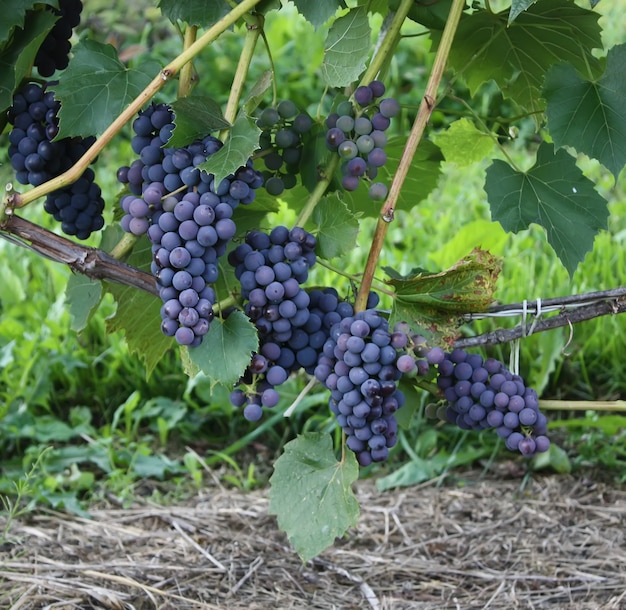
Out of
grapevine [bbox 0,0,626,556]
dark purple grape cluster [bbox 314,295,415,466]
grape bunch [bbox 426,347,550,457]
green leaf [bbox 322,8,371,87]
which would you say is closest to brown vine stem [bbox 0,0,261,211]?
grapevine [bbox 0,0,626,556]

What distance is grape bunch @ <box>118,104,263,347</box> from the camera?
3.14ft

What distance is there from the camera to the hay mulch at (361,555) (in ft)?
4.53

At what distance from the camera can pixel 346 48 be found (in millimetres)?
1040

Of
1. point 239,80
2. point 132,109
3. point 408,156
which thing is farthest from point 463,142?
point 132,109

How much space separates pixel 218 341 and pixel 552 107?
1.71 feet

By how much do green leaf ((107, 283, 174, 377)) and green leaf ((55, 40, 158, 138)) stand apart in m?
0.26

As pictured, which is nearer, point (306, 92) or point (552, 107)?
point (552, 107)

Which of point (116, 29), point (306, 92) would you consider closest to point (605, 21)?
point (306, 92)

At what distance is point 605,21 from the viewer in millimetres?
3998

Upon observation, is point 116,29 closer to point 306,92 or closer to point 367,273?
point 306,92

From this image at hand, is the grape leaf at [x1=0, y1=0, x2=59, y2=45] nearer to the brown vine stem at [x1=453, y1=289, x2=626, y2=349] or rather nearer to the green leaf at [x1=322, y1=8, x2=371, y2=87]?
the green leaf at [x1=322, y1=8, x2=371, y2=87]

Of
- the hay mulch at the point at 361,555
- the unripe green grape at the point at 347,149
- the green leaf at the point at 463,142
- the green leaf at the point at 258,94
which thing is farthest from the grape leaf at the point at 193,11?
the hay mulch at the point at 361,555

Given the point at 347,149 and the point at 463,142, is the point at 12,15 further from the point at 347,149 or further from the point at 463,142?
the point at 463,142

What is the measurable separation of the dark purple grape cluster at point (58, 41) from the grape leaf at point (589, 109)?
628 millimetres
